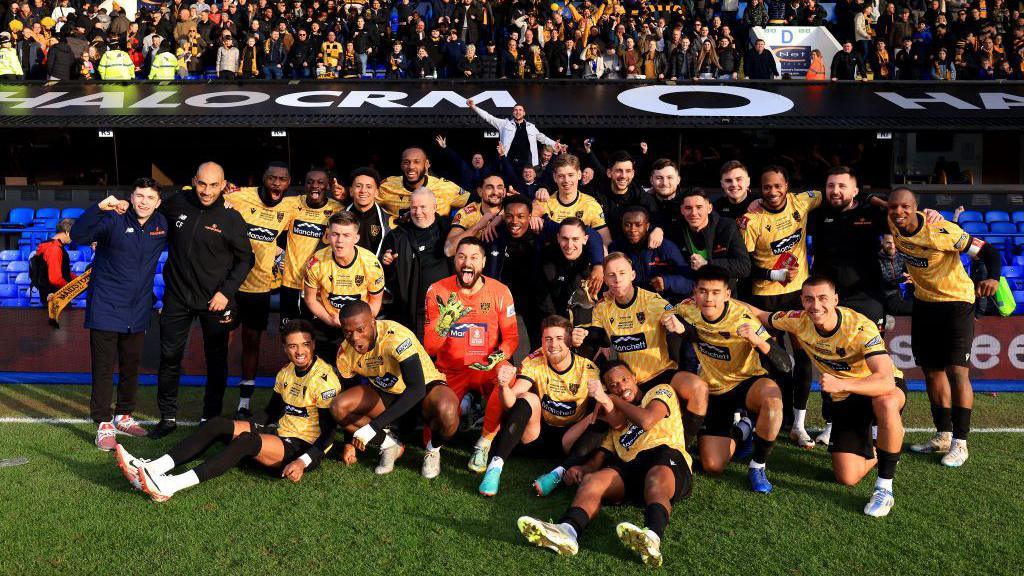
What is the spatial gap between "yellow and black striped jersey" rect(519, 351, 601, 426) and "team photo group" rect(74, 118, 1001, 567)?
0.6 inches

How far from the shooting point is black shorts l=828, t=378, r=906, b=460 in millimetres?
5406

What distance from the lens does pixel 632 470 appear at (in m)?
4.82

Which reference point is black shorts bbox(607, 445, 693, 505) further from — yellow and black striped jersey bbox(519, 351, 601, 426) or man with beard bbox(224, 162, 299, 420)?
man with beard bbox(224, 162, 299, 420)

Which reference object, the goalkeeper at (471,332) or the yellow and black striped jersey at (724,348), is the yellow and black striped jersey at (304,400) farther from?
the yellow and black striped jersey at (724,348)

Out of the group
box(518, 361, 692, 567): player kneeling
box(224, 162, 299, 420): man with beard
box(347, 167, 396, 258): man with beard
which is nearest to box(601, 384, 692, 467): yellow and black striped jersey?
box(518, 361, 692, 567): player kneeling

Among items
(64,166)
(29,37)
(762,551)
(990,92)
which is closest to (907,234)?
(762,551)

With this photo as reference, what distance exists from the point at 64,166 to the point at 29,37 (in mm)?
2704

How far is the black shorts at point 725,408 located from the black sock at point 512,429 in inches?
47.0

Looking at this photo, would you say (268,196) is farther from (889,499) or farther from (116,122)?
(116,122)

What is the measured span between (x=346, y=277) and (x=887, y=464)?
386 cm

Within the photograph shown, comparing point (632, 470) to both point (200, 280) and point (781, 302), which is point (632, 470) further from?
point (200, 280)

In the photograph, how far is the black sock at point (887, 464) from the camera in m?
5.02

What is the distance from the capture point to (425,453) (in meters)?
5.67

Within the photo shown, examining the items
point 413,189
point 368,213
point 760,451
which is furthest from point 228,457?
point 760,451
